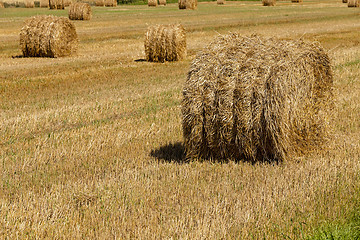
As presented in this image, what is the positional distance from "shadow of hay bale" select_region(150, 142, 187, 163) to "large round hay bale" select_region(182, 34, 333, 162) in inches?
12.8

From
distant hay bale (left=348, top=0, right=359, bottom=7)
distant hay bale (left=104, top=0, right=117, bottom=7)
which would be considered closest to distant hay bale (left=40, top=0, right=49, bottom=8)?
distant hay bale (left=104, top=0, right=117, bottom=7)

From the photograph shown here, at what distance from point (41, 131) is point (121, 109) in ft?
6.96

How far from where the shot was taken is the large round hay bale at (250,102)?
6859 millimetres

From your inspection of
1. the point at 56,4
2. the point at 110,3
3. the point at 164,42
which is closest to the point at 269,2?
the point at 110,3

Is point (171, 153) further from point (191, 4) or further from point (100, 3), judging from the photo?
point (100, 3)

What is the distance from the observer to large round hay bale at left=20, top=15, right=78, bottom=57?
18812mm

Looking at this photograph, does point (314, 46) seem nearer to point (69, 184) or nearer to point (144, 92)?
point (69, 184)

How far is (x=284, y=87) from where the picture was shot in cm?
684

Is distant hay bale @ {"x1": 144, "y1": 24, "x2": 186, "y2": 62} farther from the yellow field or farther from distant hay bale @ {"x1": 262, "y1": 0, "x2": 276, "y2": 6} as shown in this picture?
distant hay bale @ {"x1": 262, "y1": 0, "x2": 276, "y2": 6}

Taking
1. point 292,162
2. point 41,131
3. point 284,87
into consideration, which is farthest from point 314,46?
point 41,131

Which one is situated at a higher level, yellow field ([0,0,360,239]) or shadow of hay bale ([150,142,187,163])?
yellow field ([0,0,360,239])

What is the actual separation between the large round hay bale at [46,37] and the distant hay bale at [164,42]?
3.44 metres

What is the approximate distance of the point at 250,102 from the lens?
6.89 meters

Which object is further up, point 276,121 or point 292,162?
point 276,121
